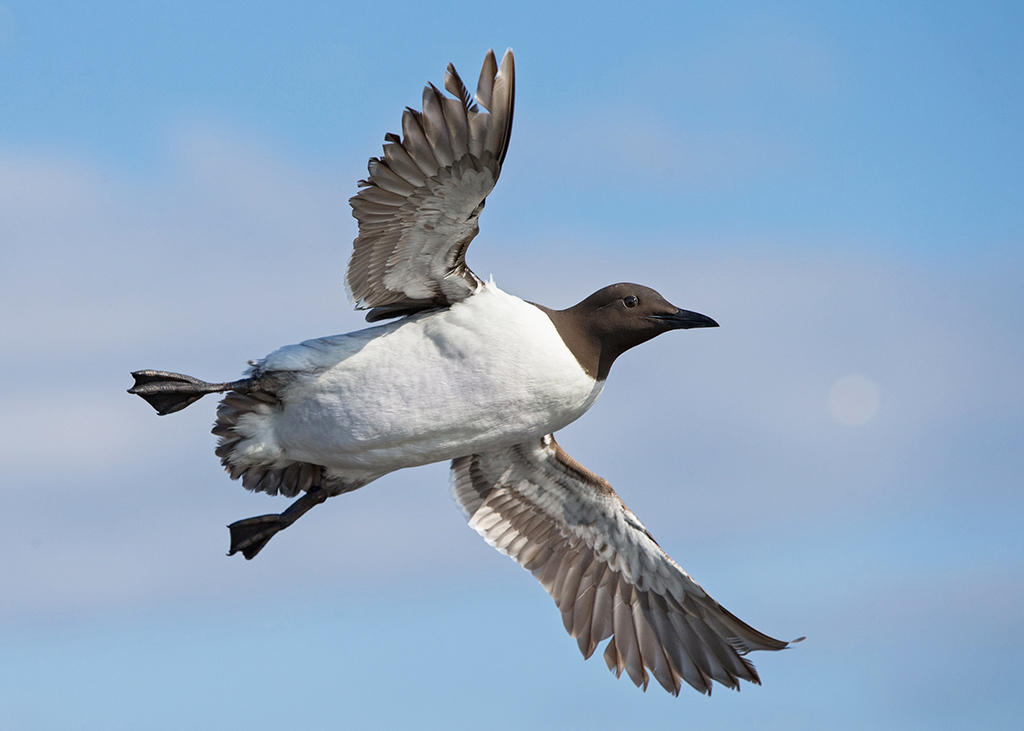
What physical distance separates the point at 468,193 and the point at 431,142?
53 centimetres

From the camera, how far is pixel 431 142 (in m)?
8.95

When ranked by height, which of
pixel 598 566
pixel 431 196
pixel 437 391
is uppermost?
pixel 431 196

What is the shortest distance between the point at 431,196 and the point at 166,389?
292cm

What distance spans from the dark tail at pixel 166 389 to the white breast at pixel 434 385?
65cm

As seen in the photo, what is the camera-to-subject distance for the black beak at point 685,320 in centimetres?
1069

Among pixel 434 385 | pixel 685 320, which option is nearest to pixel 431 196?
pixel 434 385

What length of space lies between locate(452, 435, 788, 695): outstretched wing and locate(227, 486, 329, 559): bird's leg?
1734 mm

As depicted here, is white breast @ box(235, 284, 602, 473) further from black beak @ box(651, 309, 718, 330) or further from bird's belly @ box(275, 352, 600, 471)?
black beak @ box(651, 309, 718, 330)

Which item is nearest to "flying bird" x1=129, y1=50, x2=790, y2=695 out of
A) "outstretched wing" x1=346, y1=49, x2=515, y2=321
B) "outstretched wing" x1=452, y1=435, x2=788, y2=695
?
"outstretched wing" x1=346, y1=49, x2=515, y2=321

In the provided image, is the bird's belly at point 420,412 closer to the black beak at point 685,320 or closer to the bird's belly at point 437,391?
the bird's belly at point 437,391

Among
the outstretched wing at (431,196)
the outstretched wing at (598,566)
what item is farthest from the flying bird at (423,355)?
the outstretched wing at (598,566)

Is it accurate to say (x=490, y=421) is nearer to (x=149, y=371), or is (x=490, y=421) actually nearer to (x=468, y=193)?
(x=468, y=193)

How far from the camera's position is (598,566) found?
12734 mm

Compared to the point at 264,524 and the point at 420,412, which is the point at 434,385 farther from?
the point at 264,524
